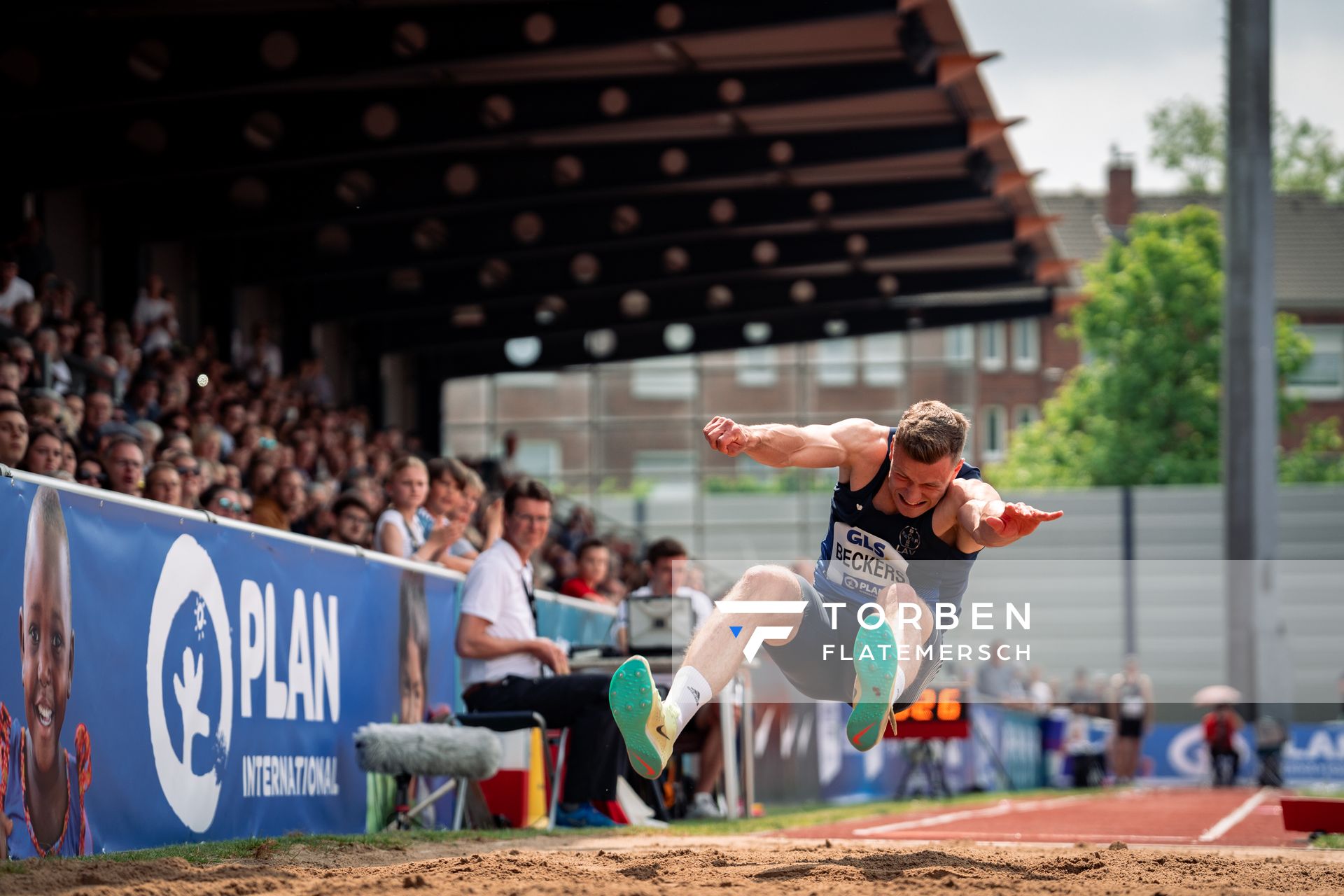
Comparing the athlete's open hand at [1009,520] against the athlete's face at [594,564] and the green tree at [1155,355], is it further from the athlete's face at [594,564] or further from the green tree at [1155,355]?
the green tree at [1155,355]

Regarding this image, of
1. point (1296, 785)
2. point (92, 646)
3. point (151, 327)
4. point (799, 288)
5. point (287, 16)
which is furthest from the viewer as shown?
point (799, 288)

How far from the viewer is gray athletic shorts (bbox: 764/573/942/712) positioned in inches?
298

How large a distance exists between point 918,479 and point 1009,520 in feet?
1.48

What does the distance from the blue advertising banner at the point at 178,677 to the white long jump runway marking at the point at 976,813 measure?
126 inches

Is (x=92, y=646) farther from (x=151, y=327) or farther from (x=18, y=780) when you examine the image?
(x=151, y=327)

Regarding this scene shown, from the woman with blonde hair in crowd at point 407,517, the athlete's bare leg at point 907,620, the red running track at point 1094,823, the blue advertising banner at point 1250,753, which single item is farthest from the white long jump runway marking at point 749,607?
the blue advertising banner at point 1250,753

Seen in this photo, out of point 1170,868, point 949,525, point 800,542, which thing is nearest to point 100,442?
point 949,525

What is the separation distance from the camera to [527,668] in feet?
33.6

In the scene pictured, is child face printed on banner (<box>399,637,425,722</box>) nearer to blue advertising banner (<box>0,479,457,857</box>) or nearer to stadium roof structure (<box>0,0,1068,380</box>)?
blue advertising banner (<box>0,479,457,857</box>)

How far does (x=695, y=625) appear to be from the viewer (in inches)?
451

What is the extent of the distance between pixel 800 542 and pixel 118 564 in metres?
32.9

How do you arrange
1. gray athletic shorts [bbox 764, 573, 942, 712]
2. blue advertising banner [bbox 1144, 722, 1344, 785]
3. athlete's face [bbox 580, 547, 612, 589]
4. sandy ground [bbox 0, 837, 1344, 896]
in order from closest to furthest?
sandy ground [bbox 0, 837, 1344, 896]
gray athletic shorts [bbox 764, 573, 942, 712]
athlete's face [bbox 580, 547, 612, 589]
blue advertising banner [bbox 1144, 722, 1344, 785]

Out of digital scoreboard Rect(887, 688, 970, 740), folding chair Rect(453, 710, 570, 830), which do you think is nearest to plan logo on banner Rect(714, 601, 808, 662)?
folding chair Rect(453, 710, 570, 830)

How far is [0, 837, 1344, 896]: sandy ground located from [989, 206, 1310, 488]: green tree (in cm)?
4440
